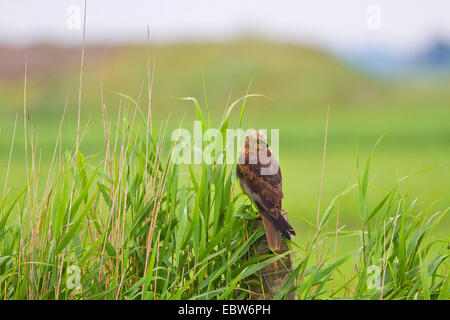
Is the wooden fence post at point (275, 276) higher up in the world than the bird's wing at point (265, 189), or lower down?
lower down

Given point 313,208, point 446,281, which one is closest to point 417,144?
point 313,208

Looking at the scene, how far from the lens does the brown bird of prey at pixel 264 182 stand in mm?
1910

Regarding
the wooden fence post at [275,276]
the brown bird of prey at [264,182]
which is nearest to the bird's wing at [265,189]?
the brown bird of prey at [264,182]

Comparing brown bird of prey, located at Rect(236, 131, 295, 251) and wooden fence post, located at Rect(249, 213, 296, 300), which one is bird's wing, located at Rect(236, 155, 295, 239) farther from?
wooden fence post, located at Rect(249, 213, 296, 300)

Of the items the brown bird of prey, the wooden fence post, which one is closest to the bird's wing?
the brown bird of prey

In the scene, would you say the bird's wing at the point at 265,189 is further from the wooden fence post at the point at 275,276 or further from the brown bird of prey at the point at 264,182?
the wooden fence post at the point at 275,276

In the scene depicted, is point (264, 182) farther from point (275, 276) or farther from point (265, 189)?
point (275, 276)

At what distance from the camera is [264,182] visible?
2.08m

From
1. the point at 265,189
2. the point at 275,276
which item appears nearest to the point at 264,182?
the point at 265,189

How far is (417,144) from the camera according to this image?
19219 millimetres

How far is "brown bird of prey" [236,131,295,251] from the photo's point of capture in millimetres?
1910

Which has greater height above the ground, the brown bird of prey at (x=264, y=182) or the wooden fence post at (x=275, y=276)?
the brown bird of prey at (x=264, y=182)
